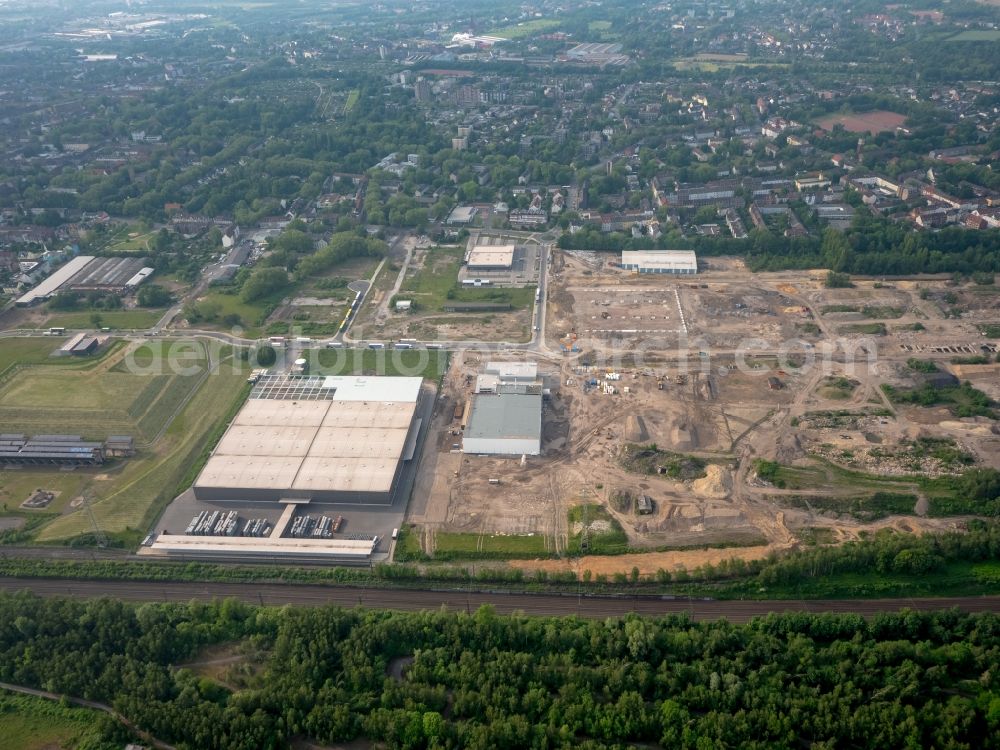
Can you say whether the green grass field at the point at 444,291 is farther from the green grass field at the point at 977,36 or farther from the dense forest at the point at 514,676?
the green grass field at the point at 977,36

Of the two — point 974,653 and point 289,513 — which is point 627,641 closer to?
point 974,653

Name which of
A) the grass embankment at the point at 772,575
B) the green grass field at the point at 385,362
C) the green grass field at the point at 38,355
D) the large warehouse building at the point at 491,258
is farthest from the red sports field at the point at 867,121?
the green grass field at the point at 38,355

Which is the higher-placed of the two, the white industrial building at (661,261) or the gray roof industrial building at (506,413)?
the white industrial building at (661,261)

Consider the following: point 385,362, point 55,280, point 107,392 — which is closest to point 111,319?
point 55,280

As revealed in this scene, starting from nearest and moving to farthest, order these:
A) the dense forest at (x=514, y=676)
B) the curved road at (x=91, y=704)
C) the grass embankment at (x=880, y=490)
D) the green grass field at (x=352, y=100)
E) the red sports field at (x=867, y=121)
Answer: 1. the dense forest at (x=514, y=676)
2. the curved road at (x=91, y=704)
3. the grass embankment at (x=880, y=490)
4. the red sports field at (x=867, y=121)
5. the green grass field at (x=352, y=100)

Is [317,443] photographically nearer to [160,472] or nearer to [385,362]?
[160,472]

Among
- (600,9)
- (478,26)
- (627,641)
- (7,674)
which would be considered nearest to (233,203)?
(7,674)
